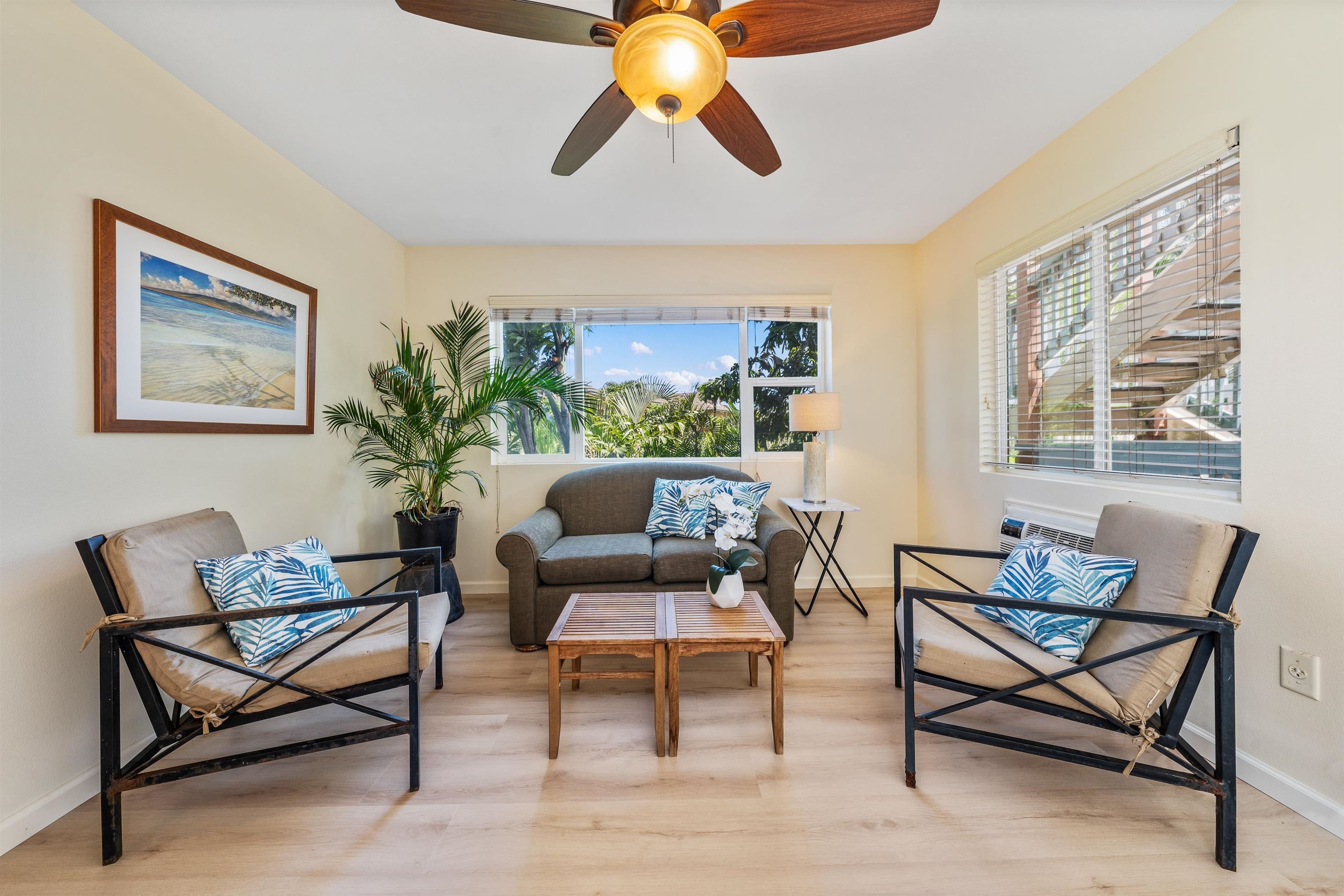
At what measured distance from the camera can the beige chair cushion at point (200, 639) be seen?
1.58 metres

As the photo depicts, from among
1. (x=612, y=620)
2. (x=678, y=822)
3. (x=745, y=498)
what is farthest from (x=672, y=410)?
(x=678, y=822)

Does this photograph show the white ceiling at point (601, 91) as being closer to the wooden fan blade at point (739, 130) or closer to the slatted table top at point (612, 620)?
the wooden fan blade at point (739, 130)

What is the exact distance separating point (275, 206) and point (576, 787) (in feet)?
9.36

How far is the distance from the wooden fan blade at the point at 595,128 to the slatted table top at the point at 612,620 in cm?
161

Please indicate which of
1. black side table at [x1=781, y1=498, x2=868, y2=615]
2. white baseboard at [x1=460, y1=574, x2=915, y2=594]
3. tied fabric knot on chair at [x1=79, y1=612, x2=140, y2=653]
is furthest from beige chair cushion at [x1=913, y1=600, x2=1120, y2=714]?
tied fabric knot on chair at [x1=79, y1=612, x2=140, y2=653]

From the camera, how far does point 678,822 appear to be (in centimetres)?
159

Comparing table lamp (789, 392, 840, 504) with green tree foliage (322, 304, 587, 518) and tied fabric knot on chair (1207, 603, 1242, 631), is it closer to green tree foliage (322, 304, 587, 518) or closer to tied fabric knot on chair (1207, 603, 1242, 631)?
green tree foliage (322, 304, 587, 518)

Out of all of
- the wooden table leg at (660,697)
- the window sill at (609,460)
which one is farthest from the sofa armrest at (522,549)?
the wooden table leg at (660,697)

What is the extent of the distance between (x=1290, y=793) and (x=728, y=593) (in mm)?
1769

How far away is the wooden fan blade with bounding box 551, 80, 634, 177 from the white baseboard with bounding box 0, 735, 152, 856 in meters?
2.46

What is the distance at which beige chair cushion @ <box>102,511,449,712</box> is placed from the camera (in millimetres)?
1581

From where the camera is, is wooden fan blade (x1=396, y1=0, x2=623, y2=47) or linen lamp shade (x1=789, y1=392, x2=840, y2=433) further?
linen lamp shade (x1=789, y1=392, x2=840, y2=433)

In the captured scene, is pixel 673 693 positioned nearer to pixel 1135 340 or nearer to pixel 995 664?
pixel 995 664

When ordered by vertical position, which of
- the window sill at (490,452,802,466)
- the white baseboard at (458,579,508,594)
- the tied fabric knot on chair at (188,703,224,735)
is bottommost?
the white baseboard at (458,579,508,594)
